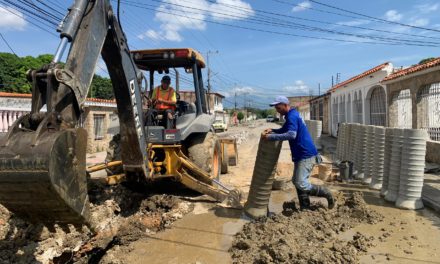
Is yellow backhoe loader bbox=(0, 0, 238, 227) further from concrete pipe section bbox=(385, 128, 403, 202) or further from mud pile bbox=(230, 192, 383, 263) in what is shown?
concrete pipe section bbox=(385, 128, 403, 202)

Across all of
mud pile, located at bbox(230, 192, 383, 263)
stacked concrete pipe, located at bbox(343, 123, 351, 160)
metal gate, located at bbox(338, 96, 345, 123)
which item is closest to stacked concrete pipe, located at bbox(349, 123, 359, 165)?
stacked concrete pipe, located at bbox(343, 123, 351, 160)

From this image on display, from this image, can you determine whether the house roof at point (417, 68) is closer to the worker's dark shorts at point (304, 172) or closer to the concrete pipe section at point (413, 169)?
the concrete pipe section at point (413, 169)

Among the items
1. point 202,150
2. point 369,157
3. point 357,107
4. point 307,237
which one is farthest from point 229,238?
point 357,107

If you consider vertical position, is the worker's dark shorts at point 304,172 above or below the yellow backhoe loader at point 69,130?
below

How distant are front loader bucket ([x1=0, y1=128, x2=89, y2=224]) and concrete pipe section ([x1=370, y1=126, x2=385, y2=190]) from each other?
631cm

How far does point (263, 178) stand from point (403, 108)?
42.3 feet

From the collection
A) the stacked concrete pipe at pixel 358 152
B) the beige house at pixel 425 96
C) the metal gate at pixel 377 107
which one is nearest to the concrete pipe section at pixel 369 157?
the stacked concrete pipe at pixel 358 152

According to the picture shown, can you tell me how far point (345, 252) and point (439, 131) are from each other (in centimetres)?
1060

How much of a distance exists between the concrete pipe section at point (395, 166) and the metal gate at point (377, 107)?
1153cm

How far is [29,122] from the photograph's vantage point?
360cm

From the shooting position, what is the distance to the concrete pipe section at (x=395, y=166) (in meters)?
7.04

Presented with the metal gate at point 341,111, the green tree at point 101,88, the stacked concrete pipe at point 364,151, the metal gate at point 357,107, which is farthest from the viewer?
the green tree at point 101,88

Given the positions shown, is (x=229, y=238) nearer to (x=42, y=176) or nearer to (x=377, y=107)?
(x=42, y=176)

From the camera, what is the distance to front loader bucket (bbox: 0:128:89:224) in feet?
10.6
